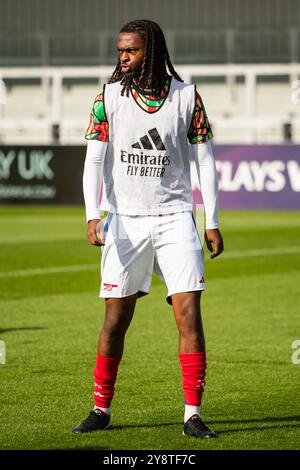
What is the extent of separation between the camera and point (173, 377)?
24.6ft

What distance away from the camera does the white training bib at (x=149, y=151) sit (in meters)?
5.63

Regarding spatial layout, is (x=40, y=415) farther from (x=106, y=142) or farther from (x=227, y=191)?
(x=227, y=191)

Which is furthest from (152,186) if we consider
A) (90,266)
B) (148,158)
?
(90,266)

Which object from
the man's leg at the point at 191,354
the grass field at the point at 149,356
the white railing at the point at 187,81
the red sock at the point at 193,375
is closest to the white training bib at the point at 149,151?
the man's leg at the point at 191,354

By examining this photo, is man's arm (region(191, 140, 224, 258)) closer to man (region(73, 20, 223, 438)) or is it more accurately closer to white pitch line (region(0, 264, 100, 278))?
man (region(73, 20, 223, 438))

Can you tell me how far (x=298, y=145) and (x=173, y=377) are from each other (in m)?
14.0

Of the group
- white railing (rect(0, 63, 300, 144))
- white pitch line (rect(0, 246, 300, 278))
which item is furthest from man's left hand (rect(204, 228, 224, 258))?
white railing (rect(0, 63, 300, 144))

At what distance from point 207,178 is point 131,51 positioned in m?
0.72

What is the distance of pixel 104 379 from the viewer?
584 centimetres

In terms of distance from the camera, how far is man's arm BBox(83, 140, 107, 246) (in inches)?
223

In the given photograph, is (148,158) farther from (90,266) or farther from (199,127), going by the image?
(90,266)

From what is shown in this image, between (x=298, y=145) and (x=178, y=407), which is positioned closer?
(x=178, y=407)

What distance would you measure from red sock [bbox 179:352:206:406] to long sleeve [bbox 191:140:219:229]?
2.14 feet
